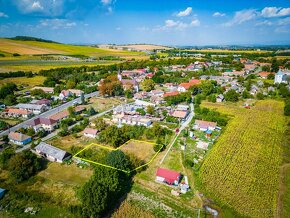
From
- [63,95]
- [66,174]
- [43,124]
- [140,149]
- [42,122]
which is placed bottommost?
[140,149]

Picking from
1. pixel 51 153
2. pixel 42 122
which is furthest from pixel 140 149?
pixel 42 122

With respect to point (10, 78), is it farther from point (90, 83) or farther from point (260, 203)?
point (260, 203)

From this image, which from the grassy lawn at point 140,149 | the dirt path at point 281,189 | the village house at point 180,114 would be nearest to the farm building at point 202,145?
the grassy lawn at point 140,149

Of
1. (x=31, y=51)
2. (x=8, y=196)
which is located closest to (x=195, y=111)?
(x=8, y=196)

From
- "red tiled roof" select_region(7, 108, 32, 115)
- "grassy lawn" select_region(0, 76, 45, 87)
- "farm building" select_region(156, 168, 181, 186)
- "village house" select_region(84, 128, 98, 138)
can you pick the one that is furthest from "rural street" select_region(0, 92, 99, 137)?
"farm building" select_region(156, 168, 181, 186)

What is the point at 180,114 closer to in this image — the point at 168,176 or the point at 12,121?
the point at 168,176
